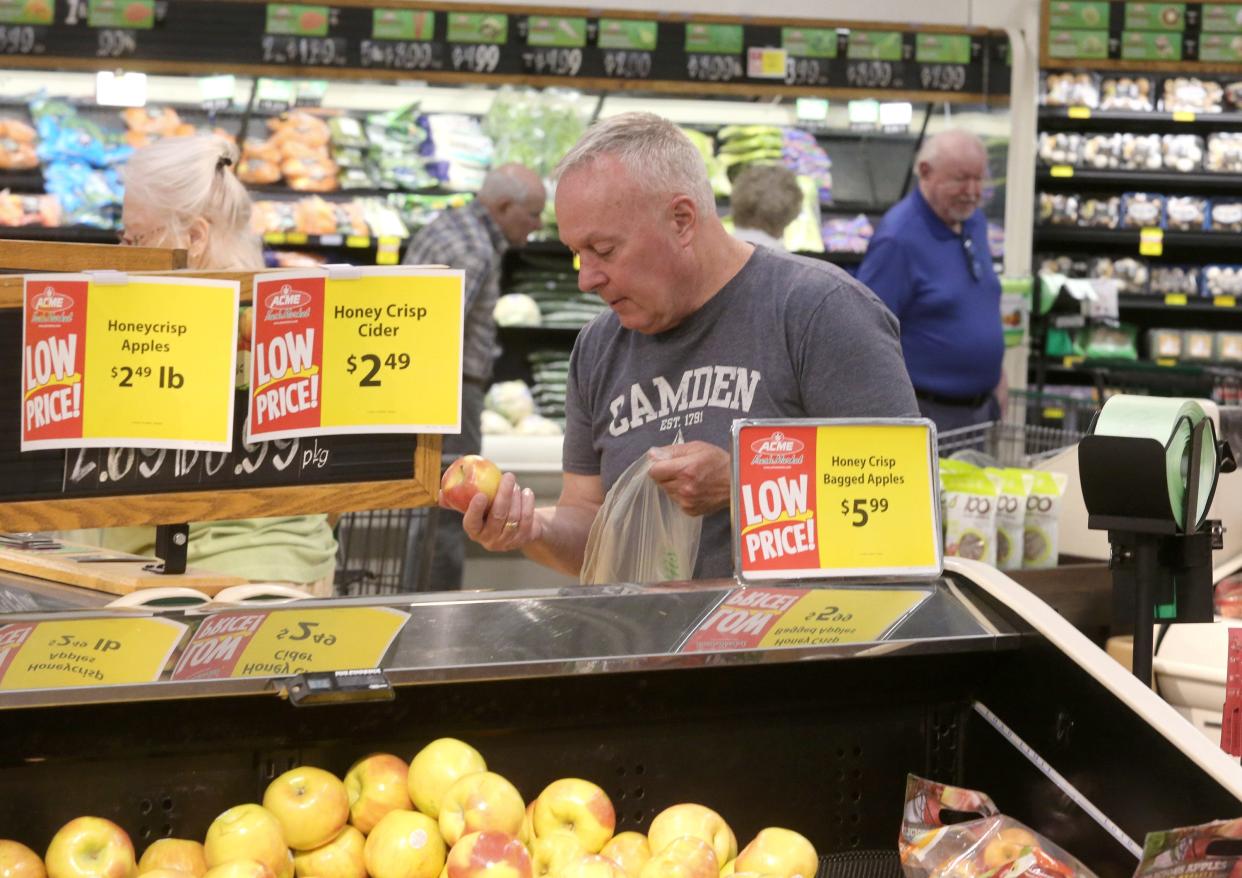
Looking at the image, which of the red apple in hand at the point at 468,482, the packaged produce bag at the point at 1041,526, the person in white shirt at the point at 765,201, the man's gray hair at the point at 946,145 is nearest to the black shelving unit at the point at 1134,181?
the man's gray hair at the point at 946,145

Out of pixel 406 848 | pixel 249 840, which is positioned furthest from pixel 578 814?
pixel 249 840

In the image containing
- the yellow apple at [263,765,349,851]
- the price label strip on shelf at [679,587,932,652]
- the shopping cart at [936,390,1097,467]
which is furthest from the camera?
the shopping cart at [936,390,1097,467]

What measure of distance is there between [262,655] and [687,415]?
3.19 feet

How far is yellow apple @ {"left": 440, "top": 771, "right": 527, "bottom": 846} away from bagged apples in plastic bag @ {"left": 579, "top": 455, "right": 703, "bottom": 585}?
77cm

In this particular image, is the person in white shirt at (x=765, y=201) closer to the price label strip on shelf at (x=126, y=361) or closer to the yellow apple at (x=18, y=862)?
the price label strip on shelf at (x=126, y=361)

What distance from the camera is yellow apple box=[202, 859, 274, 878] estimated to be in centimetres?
128

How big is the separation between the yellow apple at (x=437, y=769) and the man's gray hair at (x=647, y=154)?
1.00m

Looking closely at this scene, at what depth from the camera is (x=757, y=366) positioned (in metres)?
2.17

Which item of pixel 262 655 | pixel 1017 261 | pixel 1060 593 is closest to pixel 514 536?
pixel 262 655

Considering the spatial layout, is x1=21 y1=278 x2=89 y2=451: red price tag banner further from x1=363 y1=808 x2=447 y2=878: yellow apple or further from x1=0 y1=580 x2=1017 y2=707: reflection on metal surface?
x1=363 y1=808 x2=447 y2=878: yellow apple

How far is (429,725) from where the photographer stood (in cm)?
150

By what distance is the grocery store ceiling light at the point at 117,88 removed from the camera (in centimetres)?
607

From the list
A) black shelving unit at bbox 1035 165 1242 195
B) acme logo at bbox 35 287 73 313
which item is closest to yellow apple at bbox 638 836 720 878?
acme logo at bbox 35 287 73 313

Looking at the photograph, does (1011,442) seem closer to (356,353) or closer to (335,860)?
(356,353)
